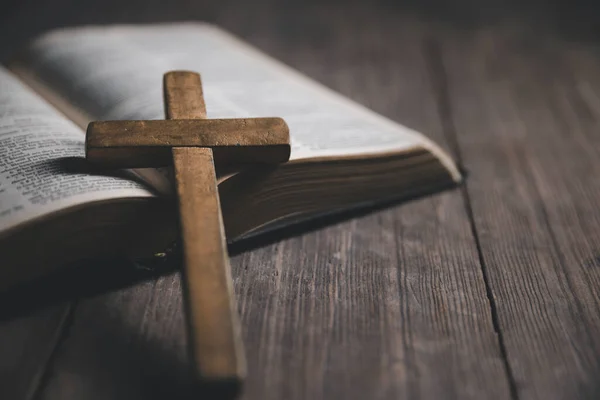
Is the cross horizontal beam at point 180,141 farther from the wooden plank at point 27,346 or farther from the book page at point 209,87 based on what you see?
the wooden plank at point 27,346

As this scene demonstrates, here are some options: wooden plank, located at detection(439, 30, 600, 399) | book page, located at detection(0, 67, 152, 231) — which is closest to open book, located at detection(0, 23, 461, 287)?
book page, located at detection(0, 67, 152, 231)

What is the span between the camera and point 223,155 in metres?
0.73

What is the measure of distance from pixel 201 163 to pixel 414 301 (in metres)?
0.27

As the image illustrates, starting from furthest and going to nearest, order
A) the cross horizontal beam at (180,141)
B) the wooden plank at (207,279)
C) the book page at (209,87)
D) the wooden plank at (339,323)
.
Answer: the book page at (209,87), the cross horizontal beam at (180,141), the wooden plank at (339,323), the wooden plank at (207,279)

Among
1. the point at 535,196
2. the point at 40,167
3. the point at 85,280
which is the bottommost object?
the point at 535,196

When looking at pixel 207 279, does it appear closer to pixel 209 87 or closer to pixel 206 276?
pixel 206 276

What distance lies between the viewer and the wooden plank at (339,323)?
0.59 meters

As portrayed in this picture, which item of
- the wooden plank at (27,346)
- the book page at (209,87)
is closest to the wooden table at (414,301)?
the wooden plank at (27,346)

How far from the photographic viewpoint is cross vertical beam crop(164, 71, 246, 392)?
1.58ft

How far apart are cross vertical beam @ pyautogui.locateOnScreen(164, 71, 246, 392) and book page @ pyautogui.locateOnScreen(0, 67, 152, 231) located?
0.23 feet

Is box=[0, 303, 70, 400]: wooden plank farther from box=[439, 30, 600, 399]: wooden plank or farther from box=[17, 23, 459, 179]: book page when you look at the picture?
box=[439, 30, 600, 399]: wooden plank

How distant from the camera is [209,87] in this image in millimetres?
966

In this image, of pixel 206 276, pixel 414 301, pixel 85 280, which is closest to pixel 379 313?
pixel 414 301

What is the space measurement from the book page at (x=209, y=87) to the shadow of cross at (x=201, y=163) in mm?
47
